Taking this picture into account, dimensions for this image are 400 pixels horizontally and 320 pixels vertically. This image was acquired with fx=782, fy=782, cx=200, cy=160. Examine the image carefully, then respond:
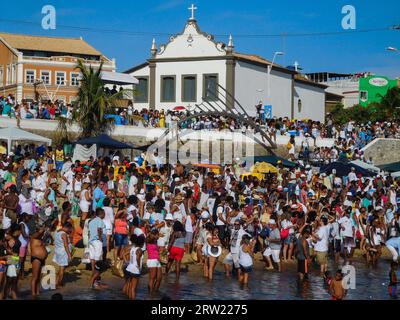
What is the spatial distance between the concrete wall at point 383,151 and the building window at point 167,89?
17.7 meters

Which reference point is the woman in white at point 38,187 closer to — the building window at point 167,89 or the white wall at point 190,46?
the white wall at point 190,46

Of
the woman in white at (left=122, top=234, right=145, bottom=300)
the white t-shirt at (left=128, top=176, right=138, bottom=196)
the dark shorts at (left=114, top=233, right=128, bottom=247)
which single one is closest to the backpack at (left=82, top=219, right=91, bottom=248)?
the dark shorts at (left=114, top=233, right=128, bottom=247)

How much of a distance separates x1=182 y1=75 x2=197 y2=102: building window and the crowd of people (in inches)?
1054

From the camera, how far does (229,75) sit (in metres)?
52.4

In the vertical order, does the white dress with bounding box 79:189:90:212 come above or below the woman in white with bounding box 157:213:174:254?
above

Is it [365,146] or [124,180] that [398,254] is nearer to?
[124,180]

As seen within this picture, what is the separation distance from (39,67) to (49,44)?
Answer: 4.82 metres

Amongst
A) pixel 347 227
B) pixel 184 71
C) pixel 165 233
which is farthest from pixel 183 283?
pixel 184 71

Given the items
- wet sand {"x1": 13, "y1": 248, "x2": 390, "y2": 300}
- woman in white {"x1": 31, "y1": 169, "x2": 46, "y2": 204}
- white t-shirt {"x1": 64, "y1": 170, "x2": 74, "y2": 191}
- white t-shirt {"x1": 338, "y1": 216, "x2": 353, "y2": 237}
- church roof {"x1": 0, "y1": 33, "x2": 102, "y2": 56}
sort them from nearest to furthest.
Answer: wet sand {"x1": 13, "y1": 248, "x2": 390, "y2": 300}
woman in white {"x1": 31, "y1": 169, "x2": 46, "y2": 204}
white t-shirt {"x1": 338, "y1": 216, "x2": 353, "y2": 237}
white t-shirt {"x1": 64, "y1": 170, "x2": 74, "y2": 191}
church roof {"x1": 0, "y1": 33, "x2": 102, "y2": 56}

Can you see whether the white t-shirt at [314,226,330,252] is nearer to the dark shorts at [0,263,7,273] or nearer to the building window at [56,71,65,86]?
the dark shorts at [0,263,7,273]

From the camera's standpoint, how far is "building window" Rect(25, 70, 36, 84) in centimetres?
7069

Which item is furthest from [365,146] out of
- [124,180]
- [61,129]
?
[124,180]

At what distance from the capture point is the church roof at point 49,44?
7325 cm

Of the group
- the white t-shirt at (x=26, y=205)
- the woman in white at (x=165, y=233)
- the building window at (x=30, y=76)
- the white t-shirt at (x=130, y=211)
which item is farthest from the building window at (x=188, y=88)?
the white t-shirt at (x=26, y=205)
